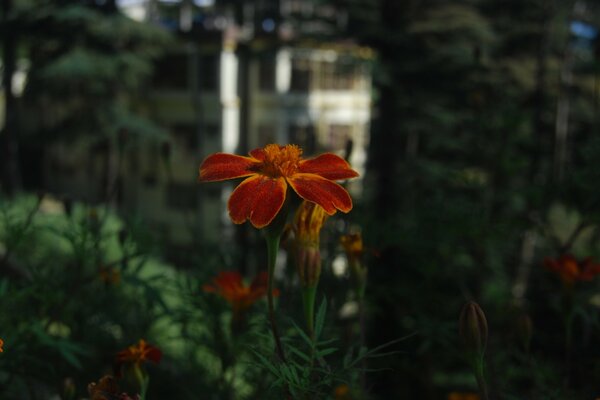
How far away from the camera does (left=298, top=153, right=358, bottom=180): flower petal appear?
1118 mm

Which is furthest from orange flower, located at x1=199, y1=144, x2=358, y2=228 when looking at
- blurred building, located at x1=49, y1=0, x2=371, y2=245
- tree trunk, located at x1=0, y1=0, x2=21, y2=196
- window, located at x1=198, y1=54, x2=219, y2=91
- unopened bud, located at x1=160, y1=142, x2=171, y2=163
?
window, located at x1=198, y1=54, x2=219, y2=91

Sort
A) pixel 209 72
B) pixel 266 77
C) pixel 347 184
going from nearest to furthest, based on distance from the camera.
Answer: pixel 347 184
pixel 209 72
pixel 266 77

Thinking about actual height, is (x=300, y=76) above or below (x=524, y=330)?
above

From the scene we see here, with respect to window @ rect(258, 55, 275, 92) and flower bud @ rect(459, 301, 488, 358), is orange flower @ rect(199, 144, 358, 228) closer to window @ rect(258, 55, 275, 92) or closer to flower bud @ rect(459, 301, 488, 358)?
flower bud @ rect(459, 301, 488, 358)

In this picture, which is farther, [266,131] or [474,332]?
Answer: [266,131]

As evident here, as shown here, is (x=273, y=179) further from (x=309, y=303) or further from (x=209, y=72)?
(x=209, y=72)

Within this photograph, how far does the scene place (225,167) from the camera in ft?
3.66

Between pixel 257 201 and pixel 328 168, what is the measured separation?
0.17 metres

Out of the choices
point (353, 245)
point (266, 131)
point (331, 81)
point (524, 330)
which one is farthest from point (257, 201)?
point (331, 81)

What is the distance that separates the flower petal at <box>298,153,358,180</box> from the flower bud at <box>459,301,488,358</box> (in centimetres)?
27

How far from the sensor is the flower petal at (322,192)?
101 centimetres

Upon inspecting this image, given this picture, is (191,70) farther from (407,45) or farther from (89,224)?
(89,224)

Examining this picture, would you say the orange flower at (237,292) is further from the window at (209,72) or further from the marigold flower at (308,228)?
the window at (209,72)

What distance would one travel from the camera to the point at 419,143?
1575 centimetres
